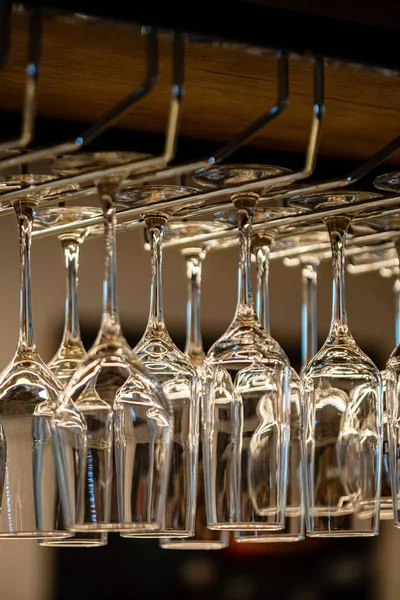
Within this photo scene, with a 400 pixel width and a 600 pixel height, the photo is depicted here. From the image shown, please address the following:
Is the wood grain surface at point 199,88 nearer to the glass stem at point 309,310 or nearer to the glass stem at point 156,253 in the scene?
the glass stem at point 156,253

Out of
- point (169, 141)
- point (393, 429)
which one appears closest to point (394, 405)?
point (393, 429)

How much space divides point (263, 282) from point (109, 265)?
329mm

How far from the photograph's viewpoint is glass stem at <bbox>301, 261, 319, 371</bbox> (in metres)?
1.33

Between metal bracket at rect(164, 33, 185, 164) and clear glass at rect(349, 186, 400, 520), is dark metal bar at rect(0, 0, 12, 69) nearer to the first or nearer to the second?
metal bracket at rect(164, 33, 185, 164)

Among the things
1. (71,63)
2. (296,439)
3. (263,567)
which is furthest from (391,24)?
(263,567)

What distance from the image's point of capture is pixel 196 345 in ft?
3.98

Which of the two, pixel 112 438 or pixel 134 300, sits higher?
pixel 134 300

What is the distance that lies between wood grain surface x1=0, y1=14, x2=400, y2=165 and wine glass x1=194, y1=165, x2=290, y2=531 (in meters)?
0.05

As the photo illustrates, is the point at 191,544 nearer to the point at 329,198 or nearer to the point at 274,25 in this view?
the point at 329,198

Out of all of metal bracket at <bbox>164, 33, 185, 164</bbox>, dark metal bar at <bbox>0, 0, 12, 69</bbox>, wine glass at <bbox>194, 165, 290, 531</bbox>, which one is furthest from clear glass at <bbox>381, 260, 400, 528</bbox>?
dark metal bar at <bbox>0, 0, 12, 69</bbox>

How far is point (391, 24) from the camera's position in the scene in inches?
34.0

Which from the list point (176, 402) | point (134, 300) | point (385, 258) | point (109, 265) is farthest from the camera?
point (134, 300)

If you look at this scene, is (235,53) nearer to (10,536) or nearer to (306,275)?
(10,536)

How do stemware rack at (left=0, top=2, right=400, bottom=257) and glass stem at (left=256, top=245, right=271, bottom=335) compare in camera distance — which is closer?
stemware rack at (left=0, top=2, right=400, bottom=257)
